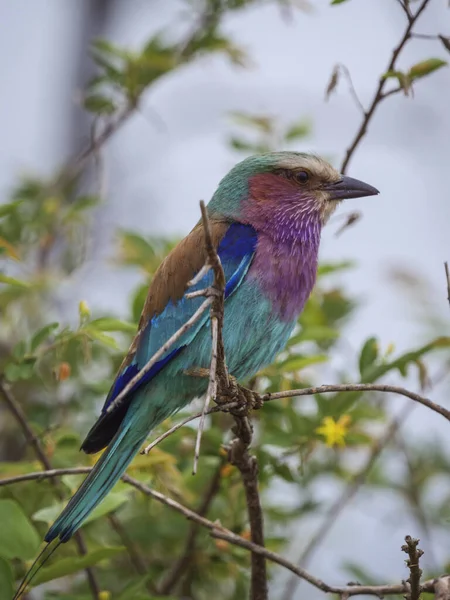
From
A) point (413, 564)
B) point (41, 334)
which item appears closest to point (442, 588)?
point (413, 564)

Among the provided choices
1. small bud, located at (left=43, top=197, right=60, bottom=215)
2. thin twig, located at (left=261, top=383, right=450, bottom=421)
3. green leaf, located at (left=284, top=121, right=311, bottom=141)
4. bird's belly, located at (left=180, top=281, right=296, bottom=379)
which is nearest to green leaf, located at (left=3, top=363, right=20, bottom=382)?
bird's belly, located at (left=180, top=281, right=296, bottom=379)

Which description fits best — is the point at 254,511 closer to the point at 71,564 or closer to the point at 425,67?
the point at 71,564

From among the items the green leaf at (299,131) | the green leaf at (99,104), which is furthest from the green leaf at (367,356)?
the green leaf at (99,104)

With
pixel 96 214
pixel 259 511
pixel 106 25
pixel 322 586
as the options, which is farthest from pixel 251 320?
pixel 106 25

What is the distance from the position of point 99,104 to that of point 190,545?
1.95 metres

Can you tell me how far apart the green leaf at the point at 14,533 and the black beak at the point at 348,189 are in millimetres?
1829

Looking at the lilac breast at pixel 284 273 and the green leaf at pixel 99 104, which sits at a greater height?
the green leaf at pixel 99 104

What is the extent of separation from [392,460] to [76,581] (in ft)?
5.68

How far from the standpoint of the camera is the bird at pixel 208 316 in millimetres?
3150

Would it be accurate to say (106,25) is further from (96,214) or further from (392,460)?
(392,460)

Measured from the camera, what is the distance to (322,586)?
8.23 ft

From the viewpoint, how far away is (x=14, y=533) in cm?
266

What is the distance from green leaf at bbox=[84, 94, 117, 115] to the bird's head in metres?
0.70

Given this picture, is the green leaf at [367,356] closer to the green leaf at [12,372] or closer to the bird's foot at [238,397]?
the bird's foot at [238,397]
